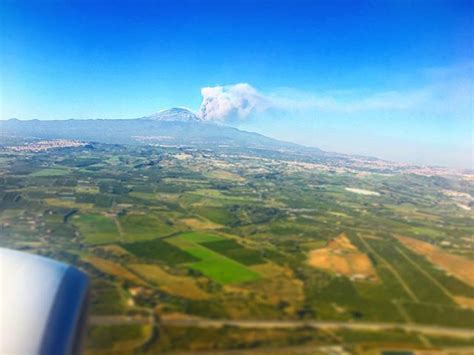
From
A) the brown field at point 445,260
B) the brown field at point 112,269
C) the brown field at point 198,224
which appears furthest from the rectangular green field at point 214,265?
the brown field at point 445,260

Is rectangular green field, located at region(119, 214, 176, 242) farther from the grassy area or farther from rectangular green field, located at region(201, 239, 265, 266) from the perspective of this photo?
rectangular green field, located at region(201, 239, 265, 266)

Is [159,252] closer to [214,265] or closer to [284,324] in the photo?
[214,265]

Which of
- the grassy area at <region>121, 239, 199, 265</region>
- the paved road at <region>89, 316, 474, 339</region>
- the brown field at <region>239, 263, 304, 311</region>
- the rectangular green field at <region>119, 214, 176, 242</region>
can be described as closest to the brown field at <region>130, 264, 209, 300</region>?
the grassy area at <region>121, 239, 199, 265</region>

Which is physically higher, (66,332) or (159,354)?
(66,332)

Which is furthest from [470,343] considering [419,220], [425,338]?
[419,220]

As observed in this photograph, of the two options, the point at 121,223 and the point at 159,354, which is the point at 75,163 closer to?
the point at 121,223

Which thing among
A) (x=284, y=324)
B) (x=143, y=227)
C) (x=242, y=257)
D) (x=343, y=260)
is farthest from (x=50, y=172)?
(x=284, y=324)
